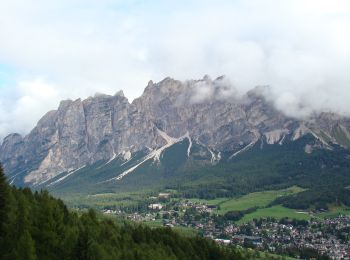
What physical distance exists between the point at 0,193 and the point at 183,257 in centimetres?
7074

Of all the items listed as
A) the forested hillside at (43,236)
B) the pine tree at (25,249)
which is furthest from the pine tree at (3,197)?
the pine tree at (25,249)

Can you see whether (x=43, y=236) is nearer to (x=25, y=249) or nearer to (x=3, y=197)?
(x=3, y=197)

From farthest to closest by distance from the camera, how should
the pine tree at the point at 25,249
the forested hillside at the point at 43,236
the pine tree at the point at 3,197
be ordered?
the pine tree at the point at 3,197 → the forested hillside at the point at 43,236 → the pine tree at the point at 25,249

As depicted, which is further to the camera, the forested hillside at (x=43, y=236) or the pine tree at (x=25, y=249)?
the forested hillside at (x=43, y=236)

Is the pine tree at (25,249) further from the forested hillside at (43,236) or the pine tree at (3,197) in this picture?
the pine tree at (3,197)

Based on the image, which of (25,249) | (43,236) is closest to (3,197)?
(43,236)

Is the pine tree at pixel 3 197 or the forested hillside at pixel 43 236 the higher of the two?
the pine tree at pixel 3 197

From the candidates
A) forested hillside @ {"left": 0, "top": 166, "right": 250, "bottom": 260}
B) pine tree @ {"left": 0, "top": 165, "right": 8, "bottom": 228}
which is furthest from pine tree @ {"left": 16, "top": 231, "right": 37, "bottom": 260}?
pine tree @ {"left": 0, "top": 165, "right": 8, "bottom": 228}

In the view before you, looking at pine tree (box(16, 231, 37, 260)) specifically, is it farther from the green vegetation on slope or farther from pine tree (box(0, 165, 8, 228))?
pine tree (box(0, 165, 8, 228))

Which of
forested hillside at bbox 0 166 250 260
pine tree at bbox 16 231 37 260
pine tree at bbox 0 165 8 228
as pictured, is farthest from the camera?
pine tree at bbox 0 165 8 228

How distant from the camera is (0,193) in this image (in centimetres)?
7125

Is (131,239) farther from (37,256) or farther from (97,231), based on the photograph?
(37,256)

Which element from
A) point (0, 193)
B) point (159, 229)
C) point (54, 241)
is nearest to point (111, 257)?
point (54, 241)

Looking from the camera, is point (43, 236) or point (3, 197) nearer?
point (3, 197)
